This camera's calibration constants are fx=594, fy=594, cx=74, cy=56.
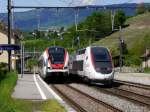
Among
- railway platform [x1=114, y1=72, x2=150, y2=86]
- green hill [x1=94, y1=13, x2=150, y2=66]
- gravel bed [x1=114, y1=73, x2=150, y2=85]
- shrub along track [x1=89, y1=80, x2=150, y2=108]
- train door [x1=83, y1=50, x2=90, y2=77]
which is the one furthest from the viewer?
green hill [x1=94, y1=13, x2=150, y2=66]

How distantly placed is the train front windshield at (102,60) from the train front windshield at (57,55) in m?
4.43

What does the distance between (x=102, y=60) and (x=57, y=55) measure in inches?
231

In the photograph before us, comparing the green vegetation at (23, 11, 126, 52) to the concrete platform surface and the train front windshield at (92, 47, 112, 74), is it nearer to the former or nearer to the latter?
the train front windshield at (92, 47, 112, 74)

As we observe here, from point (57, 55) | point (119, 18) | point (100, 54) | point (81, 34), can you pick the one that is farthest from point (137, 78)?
point (119, 18)

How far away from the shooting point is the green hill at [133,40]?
11825cm

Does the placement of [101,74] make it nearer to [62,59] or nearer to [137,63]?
[62,59]

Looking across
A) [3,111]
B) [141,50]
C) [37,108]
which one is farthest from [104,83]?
[141,50]

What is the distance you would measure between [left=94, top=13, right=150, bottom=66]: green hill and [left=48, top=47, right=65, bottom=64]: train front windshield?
57.8 m

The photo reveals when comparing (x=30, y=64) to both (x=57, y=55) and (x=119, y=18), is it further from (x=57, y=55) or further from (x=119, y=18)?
(x=57, y=55)

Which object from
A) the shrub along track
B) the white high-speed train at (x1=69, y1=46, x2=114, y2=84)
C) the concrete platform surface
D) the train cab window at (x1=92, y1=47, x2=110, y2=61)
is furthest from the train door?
the concrete platform surface

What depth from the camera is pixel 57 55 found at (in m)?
46.4

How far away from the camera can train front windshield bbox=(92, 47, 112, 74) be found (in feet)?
135

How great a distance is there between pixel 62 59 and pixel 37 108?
23027 mm

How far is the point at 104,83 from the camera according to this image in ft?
140
